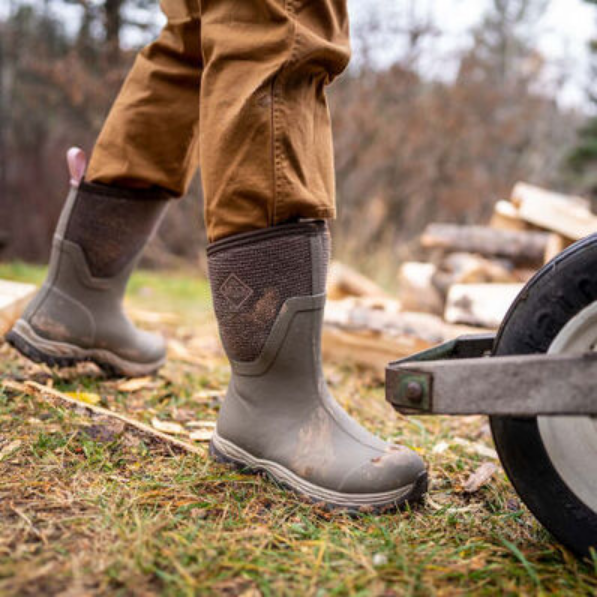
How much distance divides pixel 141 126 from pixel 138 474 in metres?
0.89

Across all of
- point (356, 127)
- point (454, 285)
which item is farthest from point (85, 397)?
point (356, 127)

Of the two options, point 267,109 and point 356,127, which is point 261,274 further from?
point 356,127

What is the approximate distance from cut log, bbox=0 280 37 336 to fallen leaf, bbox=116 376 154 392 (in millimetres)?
379

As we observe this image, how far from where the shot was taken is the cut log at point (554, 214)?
3297 mm

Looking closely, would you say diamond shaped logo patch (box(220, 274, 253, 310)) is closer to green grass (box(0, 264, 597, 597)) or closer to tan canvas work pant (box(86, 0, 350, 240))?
tan canvas work pant (box(86, 0, 350, 240))

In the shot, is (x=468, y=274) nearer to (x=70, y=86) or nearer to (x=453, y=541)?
(x=453, y=541)

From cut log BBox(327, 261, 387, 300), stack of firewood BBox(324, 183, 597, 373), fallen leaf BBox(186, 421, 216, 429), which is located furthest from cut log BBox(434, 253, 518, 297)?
fallen leaf BBox(186, 421, 216, 429)

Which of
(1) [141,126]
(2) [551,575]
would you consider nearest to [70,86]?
(1) [141,126]

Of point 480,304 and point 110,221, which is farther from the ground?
point 110,221

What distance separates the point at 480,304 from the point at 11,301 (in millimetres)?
1687

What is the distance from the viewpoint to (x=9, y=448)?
1366 mm

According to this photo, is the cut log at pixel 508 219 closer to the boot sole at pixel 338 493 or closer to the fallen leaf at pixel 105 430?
the boot sole at pixel 338 493

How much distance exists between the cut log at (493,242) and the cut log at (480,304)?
1.07 meters

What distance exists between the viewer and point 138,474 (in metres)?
1.32
